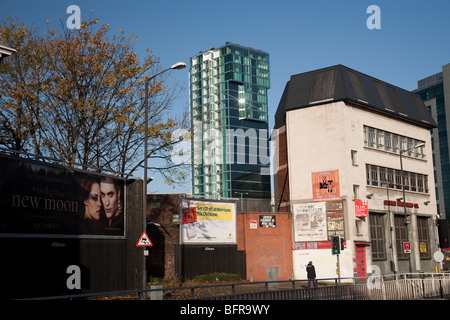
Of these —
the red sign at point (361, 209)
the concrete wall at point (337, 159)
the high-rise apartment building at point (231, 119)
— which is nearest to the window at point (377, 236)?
the concrete wall at point (337, 159)

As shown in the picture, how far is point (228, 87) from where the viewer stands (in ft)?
532

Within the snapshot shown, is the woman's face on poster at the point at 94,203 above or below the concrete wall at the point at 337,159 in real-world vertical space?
below

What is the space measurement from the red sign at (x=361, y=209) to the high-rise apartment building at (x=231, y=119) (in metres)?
108

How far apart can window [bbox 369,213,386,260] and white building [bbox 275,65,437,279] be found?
89mm

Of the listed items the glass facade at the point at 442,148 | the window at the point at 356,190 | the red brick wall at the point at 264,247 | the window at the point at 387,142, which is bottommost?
the red brick wall at the point at 264,247

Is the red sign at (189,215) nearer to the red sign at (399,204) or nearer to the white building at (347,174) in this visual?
the white building at (347,174)

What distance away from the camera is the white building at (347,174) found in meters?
44.5

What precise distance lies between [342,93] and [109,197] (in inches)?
1048

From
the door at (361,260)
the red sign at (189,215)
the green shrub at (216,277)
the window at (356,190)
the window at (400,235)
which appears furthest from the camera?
the window at (400,235)

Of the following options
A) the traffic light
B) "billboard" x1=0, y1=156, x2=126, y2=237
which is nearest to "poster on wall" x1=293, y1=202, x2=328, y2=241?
the traffic light

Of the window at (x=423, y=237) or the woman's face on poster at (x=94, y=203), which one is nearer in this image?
the woman's face on poster at (x=94, y=203)

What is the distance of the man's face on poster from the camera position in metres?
25.6
